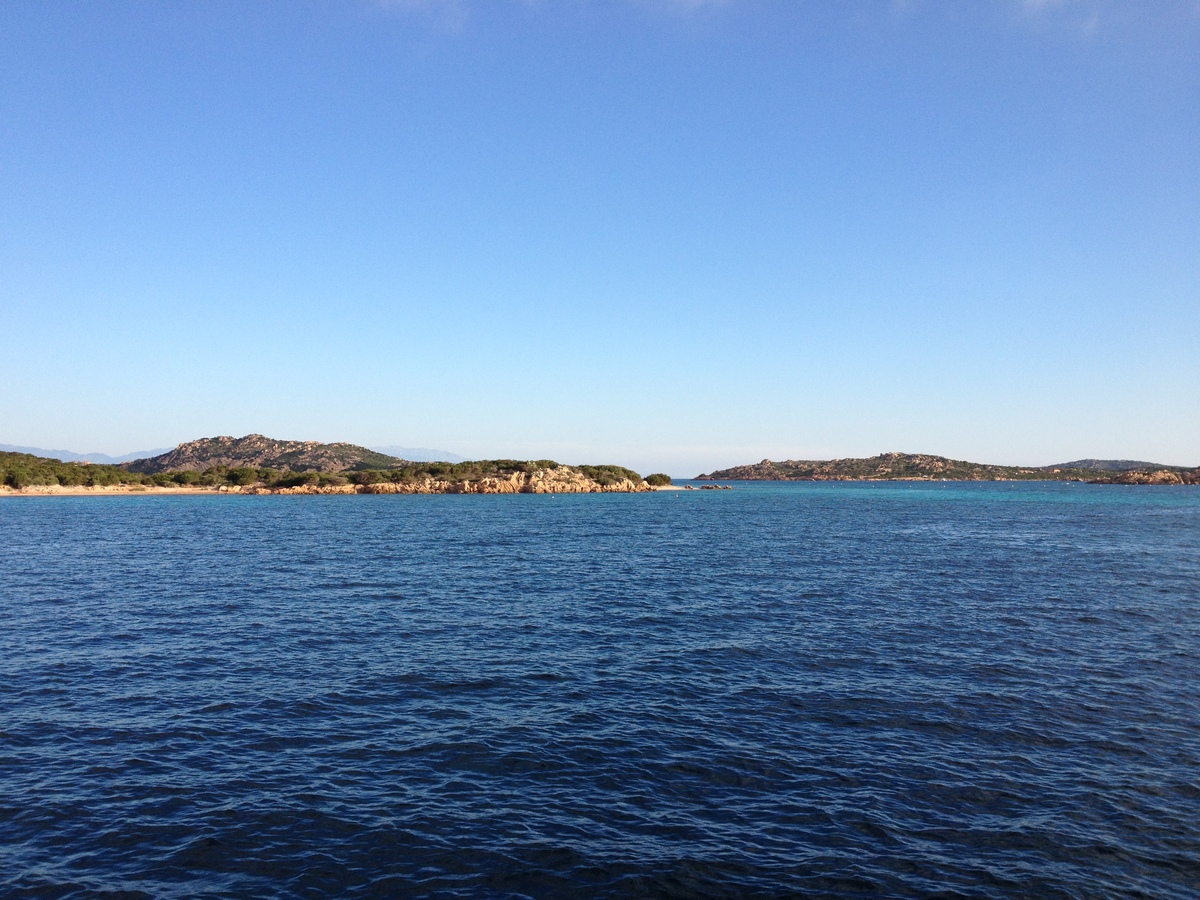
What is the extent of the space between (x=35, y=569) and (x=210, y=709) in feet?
149

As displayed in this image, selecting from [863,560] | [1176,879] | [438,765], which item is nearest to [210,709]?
[438,765]

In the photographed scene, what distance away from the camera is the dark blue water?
50.2 feet

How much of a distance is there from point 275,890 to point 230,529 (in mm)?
90960

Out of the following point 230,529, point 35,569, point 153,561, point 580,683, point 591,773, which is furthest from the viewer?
point 230,529

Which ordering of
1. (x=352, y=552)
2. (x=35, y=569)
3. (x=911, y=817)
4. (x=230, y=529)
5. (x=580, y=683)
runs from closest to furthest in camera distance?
(x=911, y=817), (x=580, y=683), (x=35, y=569), (x=352, y=552), (x=230, y=529)

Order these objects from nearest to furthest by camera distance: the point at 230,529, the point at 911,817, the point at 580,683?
1. the point at 911,817
2. the point at 580,683
3. the point at 230,529

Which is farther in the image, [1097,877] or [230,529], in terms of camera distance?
[230,529]

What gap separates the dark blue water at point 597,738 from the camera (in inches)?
602

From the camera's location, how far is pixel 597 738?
22.1 m

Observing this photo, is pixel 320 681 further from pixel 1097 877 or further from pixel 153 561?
pixel 153 561

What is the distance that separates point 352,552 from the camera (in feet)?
225

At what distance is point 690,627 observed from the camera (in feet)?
122

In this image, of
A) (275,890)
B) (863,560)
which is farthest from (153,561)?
(863,560)

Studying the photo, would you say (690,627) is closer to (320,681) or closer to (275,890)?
(320,681)
